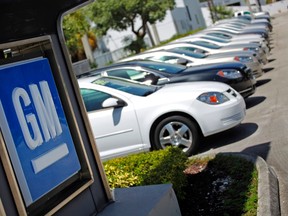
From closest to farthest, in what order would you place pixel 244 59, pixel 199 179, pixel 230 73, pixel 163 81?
pixel 199 179 < pixel 163 81 < pixel 230 73 < pixel 244 59

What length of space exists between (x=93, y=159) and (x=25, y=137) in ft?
3.31

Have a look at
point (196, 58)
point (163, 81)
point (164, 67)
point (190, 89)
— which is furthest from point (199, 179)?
point (196, 58)

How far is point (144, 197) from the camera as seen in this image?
4.33 meters

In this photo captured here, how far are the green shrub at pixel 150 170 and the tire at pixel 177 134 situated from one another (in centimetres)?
151

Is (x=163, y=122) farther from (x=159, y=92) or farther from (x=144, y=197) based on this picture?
(x=144, y=197)

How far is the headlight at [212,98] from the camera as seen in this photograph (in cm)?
793

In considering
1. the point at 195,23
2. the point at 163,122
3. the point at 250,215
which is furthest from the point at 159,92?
the point at 195,23

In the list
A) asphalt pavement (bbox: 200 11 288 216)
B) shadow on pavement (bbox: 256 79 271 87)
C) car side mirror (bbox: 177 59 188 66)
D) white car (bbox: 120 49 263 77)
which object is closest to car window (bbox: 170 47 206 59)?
white car (bbox: 120 49 263 77)

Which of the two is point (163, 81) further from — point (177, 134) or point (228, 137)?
point (177, 134)

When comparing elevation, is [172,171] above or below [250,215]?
above

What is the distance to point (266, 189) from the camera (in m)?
5.37

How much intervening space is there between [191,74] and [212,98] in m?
2.43

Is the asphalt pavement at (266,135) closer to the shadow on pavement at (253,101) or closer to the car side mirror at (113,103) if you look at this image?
the shadow on pavement at (253,101)

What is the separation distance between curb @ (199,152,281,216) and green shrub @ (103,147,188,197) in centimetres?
87
